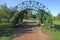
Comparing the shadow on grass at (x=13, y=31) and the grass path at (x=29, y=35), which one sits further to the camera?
the shadow on grass at (x=13, y=31)

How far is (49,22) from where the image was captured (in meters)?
21.7

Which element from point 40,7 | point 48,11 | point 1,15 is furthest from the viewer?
point 1,15

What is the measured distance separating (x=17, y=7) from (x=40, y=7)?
4.06 m

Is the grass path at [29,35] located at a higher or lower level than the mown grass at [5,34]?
lower

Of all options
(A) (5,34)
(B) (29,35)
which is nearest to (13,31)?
(A) (5,34)

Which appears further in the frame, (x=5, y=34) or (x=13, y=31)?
(x=13, y=31)

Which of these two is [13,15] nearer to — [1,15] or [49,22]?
[49,22]

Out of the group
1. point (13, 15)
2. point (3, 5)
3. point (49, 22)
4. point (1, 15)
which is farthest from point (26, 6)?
point (3, 5)

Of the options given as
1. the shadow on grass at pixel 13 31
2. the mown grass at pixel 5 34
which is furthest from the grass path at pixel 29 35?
the mown grass at pixel 5 34

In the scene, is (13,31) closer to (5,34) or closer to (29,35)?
(5,34)

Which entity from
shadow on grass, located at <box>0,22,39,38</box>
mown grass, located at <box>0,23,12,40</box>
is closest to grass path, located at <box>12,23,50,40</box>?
shadow on grass, located at <box>0,22,39,38</box>

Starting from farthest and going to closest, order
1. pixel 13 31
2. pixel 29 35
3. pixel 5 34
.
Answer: pixel 13 31 < pixel 5 34 < pixel 29 35

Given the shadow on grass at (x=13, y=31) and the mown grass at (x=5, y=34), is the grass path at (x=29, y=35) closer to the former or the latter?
the shadow on grass at (x=13, y=31)

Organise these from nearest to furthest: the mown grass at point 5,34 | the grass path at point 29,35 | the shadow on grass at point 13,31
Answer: the grass path at point 29,35 < the mown grass at point 5,34 < the shadow on grass at point 13,31
